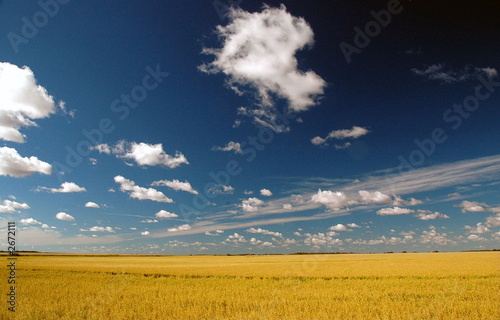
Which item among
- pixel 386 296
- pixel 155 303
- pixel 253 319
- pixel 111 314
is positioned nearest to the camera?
pixel 253 319

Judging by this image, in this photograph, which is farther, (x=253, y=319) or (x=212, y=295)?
(x=212, y=295)

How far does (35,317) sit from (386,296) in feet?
55.1

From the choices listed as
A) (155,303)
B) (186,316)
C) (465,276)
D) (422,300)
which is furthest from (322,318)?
(465,276)

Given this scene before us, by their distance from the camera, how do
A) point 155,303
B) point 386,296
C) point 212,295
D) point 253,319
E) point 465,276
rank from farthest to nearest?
point 465,276 → point 212,295 → point 386,296 → point 155,303 → point 253,319

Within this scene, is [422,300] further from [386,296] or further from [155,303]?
[155,303]

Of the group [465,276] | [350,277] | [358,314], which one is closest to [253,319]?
[358,314]

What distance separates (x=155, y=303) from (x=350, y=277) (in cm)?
1703

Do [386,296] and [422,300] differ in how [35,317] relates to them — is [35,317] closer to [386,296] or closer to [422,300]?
[386,296]

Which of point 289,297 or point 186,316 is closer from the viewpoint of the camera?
point 186,316

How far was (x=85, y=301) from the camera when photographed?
14.9 metres

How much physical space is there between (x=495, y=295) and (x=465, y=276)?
→ 10.4 metres

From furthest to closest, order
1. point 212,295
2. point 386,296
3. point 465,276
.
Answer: point 465,276
point 212,295
point 386,296

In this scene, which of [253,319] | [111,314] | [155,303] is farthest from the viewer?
[155,303]

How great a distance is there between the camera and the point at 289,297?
1567 centimetres
